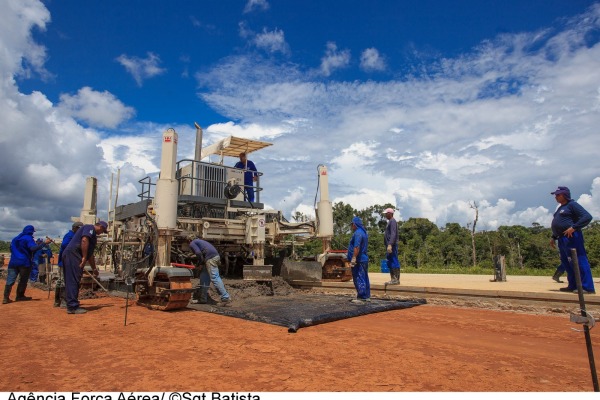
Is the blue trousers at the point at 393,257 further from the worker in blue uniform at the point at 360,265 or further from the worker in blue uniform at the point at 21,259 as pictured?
the worker in blue uniform at the point at 21,259

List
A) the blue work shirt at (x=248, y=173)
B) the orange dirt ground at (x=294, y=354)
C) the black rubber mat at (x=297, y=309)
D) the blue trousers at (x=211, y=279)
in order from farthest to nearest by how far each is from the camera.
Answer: the blue work shirt at (x=248, y=173), the blue trousers at (x=211, y=279), the black rubber mat at (x=297, y=309), the orange dirt ground at (x=294, y=354)

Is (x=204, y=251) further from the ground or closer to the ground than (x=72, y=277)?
further from the ground

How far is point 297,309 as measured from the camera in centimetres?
655

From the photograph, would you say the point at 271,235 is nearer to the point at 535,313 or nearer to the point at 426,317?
the point at 426,317

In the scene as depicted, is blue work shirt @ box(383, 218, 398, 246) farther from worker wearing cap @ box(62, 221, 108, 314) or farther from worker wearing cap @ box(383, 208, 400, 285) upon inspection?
worker wearing cap @ box(62, 221, 108, 314)

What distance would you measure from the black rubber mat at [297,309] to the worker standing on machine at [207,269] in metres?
0.30

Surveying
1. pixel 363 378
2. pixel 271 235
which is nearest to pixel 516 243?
pixel 271 235

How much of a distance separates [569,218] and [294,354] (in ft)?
17.6

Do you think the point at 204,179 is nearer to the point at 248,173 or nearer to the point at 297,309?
the point at 248,173

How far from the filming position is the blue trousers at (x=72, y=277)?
6.66 m

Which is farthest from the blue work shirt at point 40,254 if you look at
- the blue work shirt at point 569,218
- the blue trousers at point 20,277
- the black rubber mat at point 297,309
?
the blue work shirt at point 569,218

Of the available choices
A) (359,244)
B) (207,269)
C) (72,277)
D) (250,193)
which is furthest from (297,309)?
(250,193)

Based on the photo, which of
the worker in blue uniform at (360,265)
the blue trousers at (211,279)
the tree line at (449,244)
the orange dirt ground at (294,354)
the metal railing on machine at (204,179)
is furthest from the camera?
the tree line at (449,244)

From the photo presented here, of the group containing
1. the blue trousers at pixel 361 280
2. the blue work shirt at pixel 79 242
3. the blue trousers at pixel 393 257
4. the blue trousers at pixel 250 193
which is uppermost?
the blue trousers at pixel 250 193
